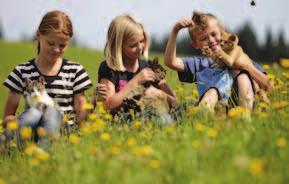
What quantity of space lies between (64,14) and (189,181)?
269 centimetres

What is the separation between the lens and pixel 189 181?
2.34 metres

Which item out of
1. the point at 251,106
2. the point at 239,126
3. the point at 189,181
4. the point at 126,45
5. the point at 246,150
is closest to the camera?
the point at 189,181

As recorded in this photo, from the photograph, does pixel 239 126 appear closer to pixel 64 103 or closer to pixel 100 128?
pixel 100 128

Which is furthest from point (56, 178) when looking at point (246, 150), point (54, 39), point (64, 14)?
point (64, 14)

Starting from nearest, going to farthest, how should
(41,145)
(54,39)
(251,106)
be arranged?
(41,145)
(251,106)
(54,39)

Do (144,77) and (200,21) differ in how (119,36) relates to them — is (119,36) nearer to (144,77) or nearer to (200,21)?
(144,77)

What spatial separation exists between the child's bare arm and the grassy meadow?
0.98m

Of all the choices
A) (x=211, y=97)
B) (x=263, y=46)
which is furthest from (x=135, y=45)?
(x=263, y=46)

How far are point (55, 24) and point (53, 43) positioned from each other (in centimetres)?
17

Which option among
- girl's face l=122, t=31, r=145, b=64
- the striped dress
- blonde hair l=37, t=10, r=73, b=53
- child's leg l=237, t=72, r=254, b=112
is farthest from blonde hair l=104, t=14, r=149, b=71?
child's leg l=237, t=72, r=254, b=112

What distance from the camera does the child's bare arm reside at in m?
4.40

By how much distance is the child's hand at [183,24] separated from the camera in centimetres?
437

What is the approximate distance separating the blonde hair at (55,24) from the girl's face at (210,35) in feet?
4.02

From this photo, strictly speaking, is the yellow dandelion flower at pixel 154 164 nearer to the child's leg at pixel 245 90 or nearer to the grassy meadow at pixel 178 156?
the grassy meadow at pixel 178 156
